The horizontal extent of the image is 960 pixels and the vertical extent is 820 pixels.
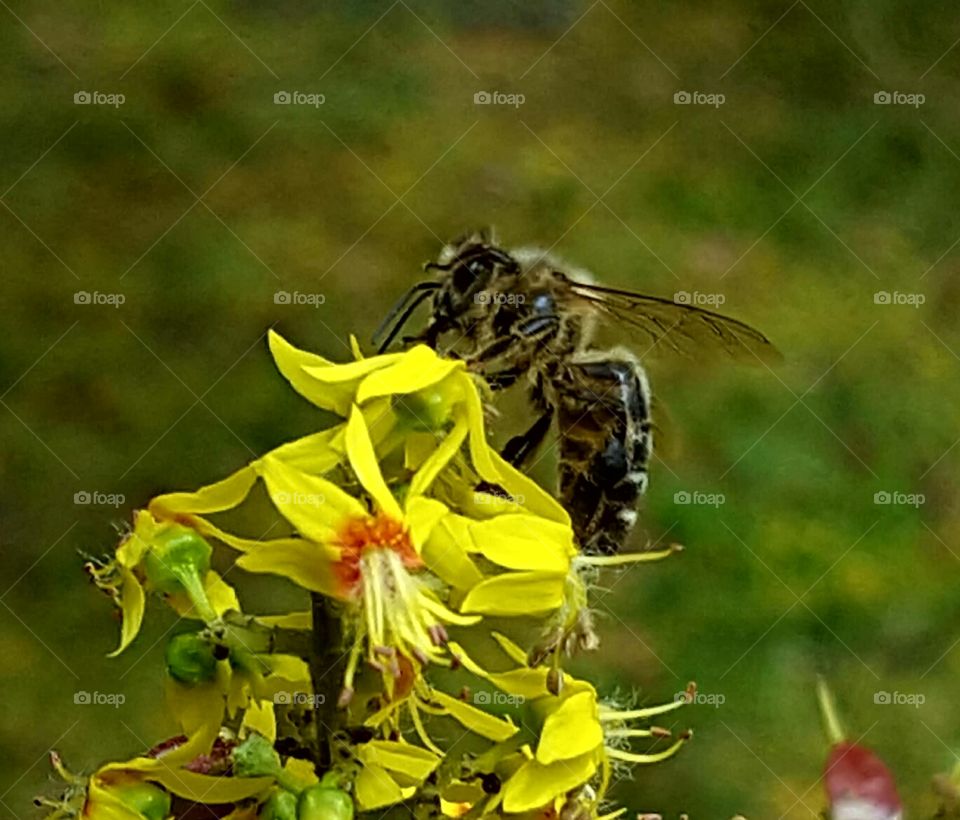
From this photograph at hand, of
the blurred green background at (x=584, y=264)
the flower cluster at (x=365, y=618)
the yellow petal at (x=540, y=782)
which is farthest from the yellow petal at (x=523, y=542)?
the blurred green background at (x=584, y=264)

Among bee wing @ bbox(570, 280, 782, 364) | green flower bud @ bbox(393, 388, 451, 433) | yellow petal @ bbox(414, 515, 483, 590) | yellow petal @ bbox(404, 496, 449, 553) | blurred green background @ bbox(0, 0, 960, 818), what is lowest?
blurred green background @ bbox(0, 0, 960, 818)

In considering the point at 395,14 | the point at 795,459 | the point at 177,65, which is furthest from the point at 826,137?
the point at 177,65

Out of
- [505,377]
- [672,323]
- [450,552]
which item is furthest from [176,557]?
[672,323]

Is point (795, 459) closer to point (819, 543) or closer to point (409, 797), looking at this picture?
point (819, 543)

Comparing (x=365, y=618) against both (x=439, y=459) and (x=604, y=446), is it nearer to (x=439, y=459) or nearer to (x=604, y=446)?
(x=439, y=459)

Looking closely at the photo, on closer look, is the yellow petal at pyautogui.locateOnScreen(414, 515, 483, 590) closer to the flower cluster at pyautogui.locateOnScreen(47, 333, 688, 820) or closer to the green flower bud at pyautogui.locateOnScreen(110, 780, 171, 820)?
the flower cluster at pyautogui.locateOnScreen(47, 333, 688, 820)

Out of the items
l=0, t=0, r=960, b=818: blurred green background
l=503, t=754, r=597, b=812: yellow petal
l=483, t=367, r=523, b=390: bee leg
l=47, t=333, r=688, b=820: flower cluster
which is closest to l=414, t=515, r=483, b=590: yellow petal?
l=47, t=333, r=688, b=820: flower cluster

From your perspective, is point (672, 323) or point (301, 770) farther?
point (672, 323)

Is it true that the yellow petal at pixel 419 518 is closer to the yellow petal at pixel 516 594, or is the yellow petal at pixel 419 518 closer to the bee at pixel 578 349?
the yellow petal at pixel 516 594
